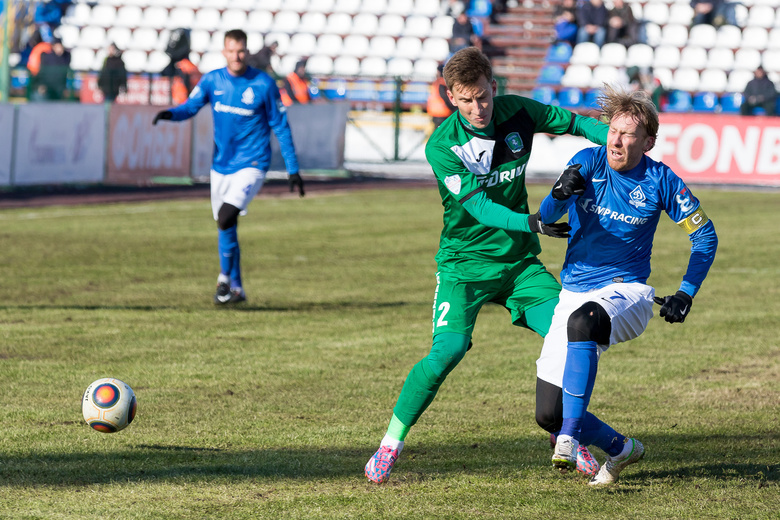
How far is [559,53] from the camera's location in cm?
2858

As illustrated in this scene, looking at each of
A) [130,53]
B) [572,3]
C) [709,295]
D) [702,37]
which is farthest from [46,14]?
[709,295]

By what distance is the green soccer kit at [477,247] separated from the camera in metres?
4.91

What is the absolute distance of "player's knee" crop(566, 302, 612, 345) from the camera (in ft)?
15.1

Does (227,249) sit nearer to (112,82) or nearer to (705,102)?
(112,82)

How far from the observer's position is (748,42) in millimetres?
28594

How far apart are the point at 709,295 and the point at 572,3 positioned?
20.0 m

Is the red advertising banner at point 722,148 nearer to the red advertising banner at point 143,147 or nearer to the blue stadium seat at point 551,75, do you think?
the blue stadium seat at point 551,75

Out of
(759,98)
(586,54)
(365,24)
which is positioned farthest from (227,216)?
(365,24)

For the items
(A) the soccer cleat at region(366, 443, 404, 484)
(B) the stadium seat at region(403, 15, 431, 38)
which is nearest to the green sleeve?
(A) the soccer cleat at region(366, 443, 404, 484)

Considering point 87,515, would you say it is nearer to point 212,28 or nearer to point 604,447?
point 604,447

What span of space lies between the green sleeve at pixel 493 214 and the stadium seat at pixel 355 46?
86.3 feet

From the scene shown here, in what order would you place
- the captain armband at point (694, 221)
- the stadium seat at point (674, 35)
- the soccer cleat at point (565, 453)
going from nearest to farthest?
the soccer cleat at point (565, 453)
the captain armband at point (694, 221)
the stadium seat at point (674, 35)

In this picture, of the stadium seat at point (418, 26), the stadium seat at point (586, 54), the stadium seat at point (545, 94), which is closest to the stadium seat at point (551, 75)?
the stadium seat at point (586, 54)

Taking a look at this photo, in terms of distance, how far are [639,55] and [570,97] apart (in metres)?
3.17
